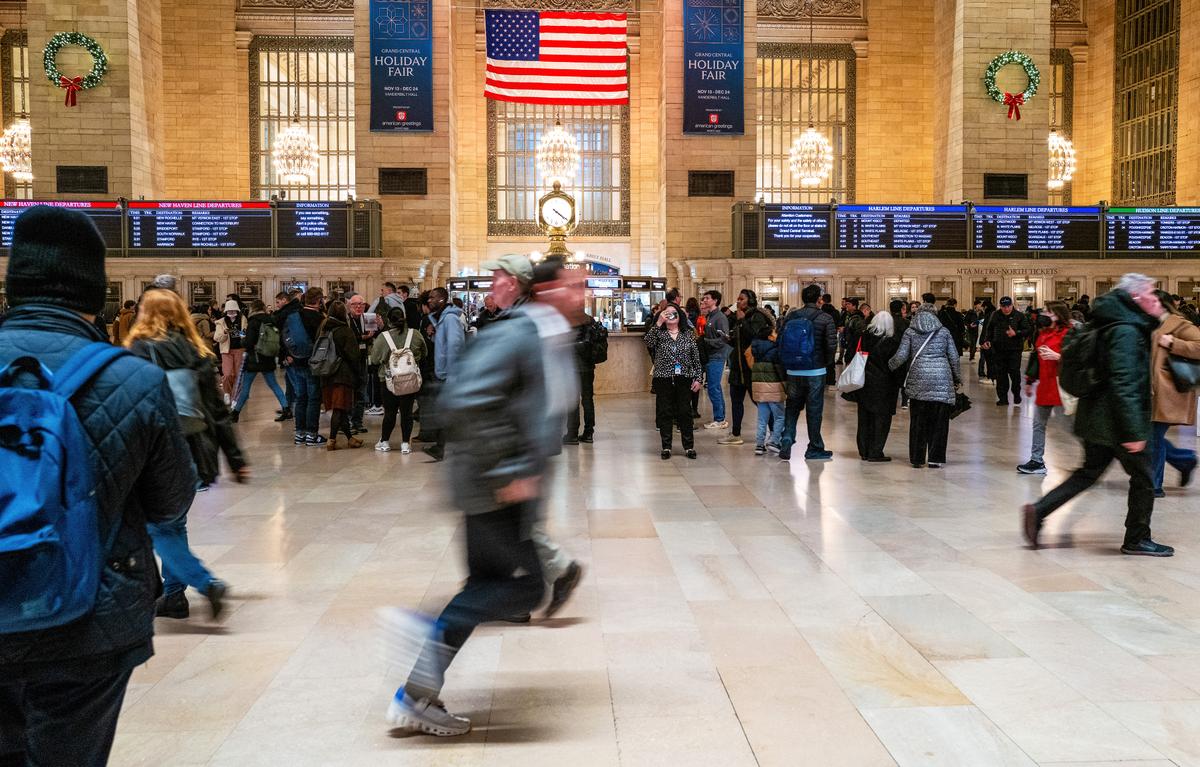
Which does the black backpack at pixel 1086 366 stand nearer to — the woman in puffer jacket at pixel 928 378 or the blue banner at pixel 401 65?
the woman in puffer jacket at pixel 928 378

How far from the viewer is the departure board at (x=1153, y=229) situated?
70.2 ft

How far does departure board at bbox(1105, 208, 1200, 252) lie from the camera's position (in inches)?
843

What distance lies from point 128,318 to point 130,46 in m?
13.5

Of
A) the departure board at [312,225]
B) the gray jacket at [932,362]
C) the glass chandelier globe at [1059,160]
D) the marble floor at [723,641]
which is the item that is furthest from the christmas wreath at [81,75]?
the glass chandelier globe at [1059,160]

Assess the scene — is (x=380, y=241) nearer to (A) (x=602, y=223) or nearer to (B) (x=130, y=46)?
(B) (x=130, y=46)

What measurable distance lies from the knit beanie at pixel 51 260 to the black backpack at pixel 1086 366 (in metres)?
5.12

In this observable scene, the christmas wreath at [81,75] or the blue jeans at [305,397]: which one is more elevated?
the christmas wreath at [81,75]

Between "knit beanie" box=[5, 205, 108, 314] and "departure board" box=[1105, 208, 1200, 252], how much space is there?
23.1m

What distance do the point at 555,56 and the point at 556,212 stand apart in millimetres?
4501

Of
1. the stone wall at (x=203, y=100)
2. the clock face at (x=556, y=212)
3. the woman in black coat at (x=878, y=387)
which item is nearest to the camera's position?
the woman in black coat at (x=878, y=387)

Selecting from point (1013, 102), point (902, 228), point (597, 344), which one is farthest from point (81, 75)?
point (1013, 102)

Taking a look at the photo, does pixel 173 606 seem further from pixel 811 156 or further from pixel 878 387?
pixel 811 156

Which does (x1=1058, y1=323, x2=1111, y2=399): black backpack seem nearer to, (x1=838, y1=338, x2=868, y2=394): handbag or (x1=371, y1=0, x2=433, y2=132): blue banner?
(x1=838, y1=338, x2=868, y2=394): handbag

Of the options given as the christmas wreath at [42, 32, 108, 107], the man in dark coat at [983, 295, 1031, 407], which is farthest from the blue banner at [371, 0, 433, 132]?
the man in dark coat at [983, 295, 1031, 407]
